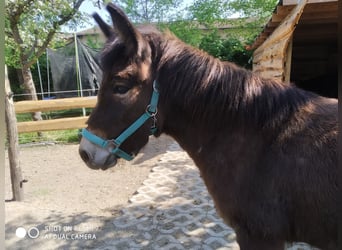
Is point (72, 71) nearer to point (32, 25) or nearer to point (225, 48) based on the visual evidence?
point (32, 25)

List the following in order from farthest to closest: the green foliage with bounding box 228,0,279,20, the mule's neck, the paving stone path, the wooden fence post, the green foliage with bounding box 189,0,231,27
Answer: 1. the green foliage with bounding box 228,0,279,20
2. the green foliage with bounding box 189,0,231,27
3. the wooden fence post
4. the paving stone path
5. the mule's neck

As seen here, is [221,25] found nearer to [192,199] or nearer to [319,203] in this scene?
[192,199]

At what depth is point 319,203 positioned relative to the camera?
1218mm

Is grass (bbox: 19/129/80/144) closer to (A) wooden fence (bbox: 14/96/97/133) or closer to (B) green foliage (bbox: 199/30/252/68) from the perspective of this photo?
(A) wooden fence (bbox: 14/96/97/133)

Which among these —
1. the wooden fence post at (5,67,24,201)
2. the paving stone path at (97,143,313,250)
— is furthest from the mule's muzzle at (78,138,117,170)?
the wooden fence post at (5,67,24,201)

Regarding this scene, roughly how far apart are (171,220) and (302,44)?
465 cm

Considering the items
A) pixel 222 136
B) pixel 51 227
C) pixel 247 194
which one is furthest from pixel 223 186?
pixel 51 227

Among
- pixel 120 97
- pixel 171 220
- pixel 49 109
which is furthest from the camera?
pixel 49 109

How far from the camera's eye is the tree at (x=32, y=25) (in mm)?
4906

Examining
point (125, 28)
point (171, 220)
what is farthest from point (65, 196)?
point (125, 28)

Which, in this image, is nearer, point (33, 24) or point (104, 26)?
point (104, 26)

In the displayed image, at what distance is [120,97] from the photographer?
143cm

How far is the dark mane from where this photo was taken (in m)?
1.39

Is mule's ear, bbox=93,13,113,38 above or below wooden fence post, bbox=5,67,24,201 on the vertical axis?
above
